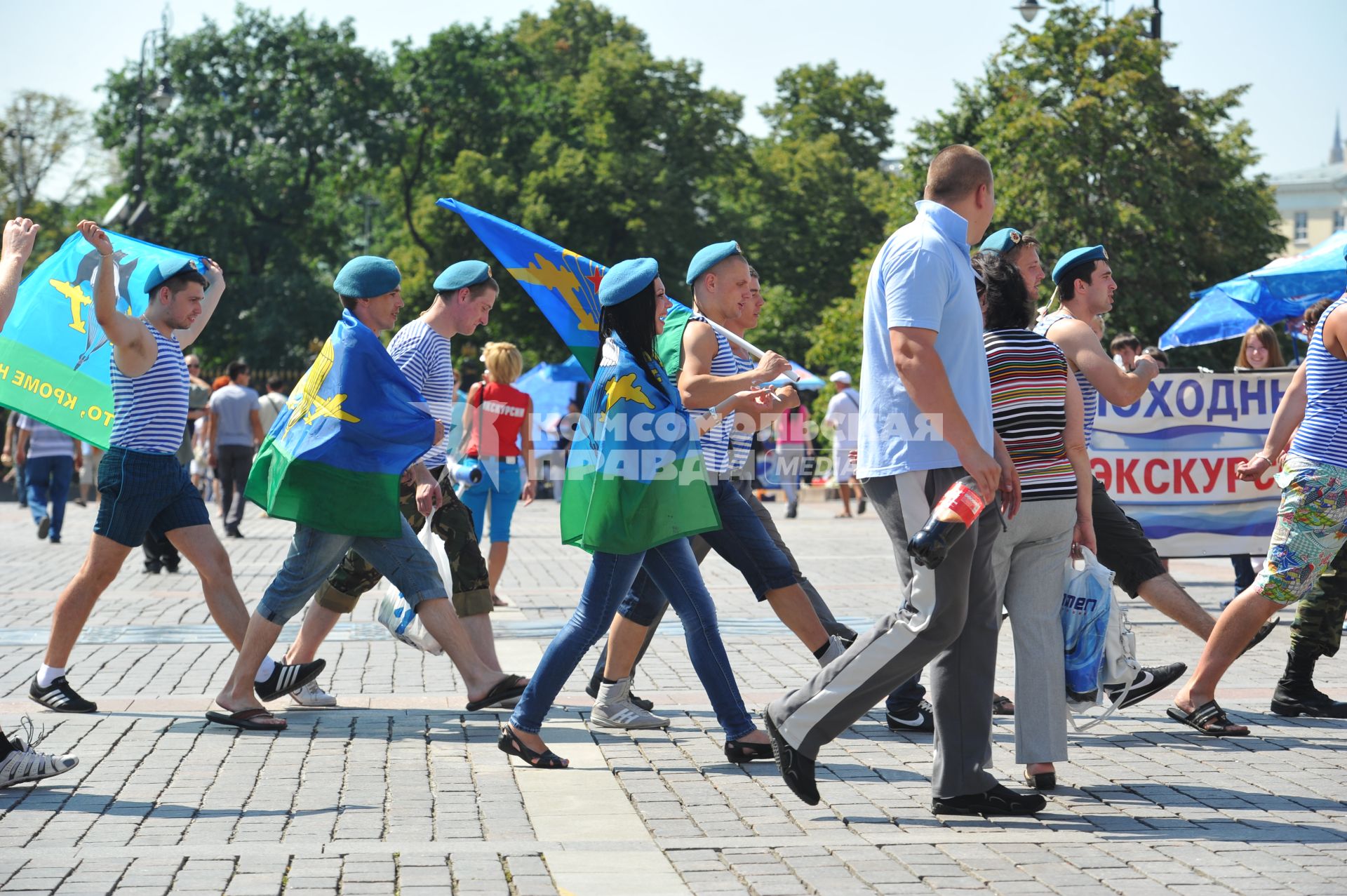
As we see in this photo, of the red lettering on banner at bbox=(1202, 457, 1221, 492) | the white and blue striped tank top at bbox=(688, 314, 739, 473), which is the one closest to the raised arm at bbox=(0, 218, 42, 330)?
the white and blue striped tank top at bbox=(688, 314, 739, 473)

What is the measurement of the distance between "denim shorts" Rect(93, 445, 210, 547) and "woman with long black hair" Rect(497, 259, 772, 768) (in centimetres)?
206

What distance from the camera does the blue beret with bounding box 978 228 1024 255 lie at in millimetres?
5668

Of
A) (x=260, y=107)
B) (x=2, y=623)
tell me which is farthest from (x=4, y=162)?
(x=2, y=623)

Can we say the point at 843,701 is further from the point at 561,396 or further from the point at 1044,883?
the point at 561,396

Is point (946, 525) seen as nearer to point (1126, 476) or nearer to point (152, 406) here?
point (152, 406)

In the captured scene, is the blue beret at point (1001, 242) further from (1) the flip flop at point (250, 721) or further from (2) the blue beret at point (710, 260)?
(1) the flip flop at point (250, 721)

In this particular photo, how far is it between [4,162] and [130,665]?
46790 millimetres

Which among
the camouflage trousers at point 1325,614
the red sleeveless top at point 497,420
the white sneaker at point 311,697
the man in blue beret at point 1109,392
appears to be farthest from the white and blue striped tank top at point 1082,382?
the red sleeveless top at point 497,420

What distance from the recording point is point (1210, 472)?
11125mm

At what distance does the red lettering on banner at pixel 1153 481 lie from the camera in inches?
437

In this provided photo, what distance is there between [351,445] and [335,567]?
1.80ft

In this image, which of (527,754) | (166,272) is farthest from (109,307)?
(527,754)

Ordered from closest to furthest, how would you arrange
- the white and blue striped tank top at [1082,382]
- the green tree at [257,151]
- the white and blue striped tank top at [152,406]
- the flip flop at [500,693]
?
the white and blue striped tank top at [1082,382]
the flip flop at [500,693]
the white and blue striped tank top at [152,406]
the green tree at [257,151]

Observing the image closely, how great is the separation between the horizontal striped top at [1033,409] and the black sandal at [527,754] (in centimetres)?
190
